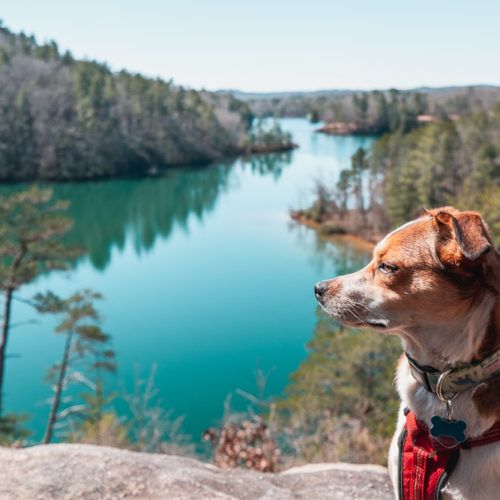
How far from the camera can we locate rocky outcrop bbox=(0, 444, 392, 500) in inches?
150

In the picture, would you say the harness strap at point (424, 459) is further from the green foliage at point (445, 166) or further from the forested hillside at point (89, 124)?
the forested hillside at point (89, 124)

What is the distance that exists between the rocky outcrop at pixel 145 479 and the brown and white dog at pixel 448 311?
A: 1.98m

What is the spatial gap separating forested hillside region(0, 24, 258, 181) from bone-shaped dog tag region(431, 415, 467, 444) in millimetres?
64673

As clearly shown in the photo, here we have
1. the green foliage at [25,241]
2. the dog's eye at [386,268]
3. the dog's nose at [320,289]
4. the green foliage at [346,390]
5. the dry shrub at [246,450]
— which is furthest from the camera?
the green foliage at [25,241]

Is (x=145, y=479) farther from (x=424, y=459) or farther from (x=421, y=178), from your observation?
(x=421, y=178)

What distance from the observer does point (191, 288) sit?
98.9 feet

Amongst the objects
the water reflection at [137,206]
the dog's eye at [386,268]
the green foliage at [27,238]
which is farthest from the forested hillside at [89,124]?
the dog's eye at [386,268]

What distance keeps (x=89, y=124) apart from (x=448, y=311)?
71.0 meters

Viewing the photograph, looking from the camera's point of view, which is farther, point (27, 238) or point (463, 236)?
point (27, 238)

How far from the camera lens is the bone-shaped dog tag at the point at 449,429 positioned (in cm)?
209

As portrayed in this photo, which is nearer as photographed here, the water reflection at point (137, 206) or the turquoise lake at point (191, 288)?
the turquoise lake at point (191, 288)

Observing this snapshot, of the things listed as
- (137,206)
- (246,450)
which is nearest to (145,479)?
(246,450)

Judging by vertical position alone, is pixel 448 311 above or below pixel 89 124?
below

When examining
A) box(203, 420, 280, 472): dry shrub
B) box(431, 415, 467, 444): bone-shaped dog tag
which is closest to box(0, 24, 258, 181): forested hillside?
box(203, 420, 280, 472): dry shrub
